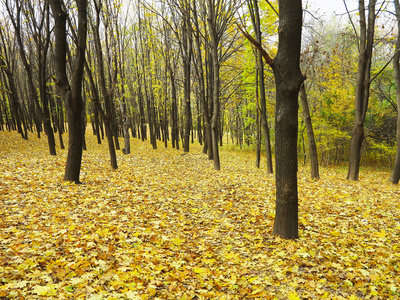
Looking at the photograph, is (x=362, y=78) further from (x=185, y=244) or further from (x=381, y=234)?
(x=185, y=244)

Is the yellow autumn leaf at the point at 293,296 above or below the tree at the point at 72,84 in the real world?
below

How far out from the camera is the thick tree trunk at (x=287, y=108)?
155 inches

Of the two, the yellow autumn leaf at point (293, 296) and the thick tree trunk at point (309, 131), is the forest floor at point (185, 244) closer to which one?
the yellow autumn leaf at point (293, 296)

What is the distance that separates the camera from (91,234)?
4.38 metres

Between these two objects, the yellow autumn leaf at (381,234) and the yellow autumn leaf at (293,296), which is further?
the yellow autumn leaf at (381,234)

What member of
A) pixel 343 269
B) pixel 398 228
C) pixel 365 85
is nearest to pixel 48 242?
pixel 343 269

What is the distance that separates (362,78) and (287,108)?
8.00 m

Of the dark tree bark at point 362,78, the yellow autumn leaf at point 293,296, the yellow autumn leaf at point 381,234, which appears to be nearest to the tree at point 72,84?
the yellow autumn leaf at point 293,296

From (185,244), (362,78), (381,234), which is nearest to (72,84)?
(185,244)

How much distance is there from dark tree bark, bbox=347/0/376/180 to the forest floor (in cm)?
258

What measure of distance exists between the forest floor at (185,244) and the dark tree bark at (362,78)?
8.46 feet

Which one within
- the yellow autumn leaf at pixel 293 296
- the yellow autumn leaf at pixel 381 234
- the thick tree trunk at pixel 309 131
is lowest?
the yellow autumn leaf at pixel 293 296

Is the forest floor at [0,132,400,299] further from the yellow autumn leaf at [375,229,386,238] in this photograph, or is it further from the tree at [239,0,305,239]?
the tree at [239,0,305,239]

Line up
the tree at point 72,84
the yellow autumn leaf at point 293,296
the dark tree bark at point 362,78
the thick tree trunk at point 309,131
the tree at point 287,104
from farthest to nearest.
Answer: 1. the thick tree trunk at point 309,131
2. the dark tree bark at point 362,78
3. the tree at point 72,84
4. the tree at point 287,104
5. the yellow autumn leaf at point 293,296
